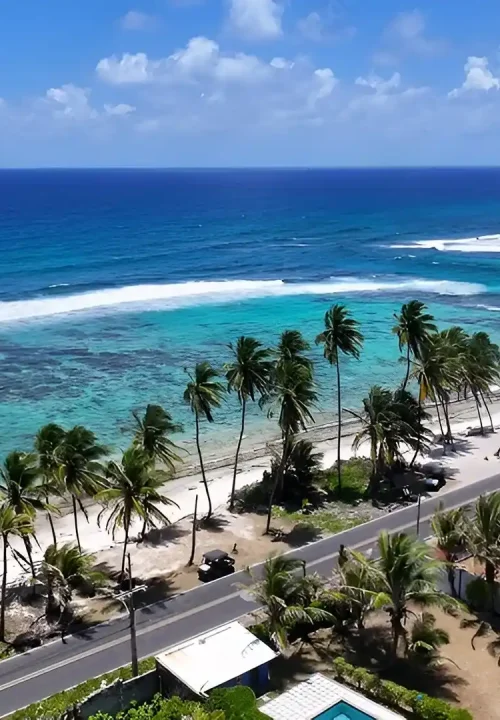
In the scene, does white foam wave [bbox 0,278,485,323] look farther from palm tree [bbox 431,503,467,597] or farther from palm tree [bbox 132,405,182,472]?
palm tree [bbox 431,503,467,597]

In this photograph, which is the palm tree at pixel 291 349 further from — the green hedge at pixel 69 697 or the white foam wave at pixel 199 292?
the white foam wave at pixel 199 292

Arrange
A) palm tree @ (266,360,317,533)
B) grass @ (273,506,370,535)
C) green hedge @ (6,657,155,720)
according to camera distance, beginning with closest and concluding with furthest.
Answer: green hedge @ (6,657,155,720), grass @ (273,506,370,535), palm tree @ (266,360,317,533)

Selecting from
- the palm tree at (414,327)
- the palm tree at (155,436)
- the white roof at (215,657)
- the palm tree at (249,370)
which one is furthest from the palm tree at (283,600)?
the palm tree at (414,327)

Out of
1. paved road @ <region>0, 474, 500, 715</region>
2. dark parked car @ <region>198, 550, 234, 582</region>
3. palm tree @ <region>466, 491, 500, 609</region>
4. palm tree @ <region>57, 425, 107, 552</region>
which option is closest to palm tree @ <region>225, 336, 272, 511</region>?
dark parked car @ <region>198, 550, 234, 582</region>

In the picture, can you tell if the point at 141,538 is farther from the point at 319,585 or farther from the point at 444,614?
the point at 444,614

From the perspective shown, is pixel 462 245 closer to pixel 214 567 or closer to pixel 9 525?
pixel 214 567

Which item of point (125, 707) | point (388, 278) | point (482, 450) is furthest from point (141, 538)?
point (388, 278)
